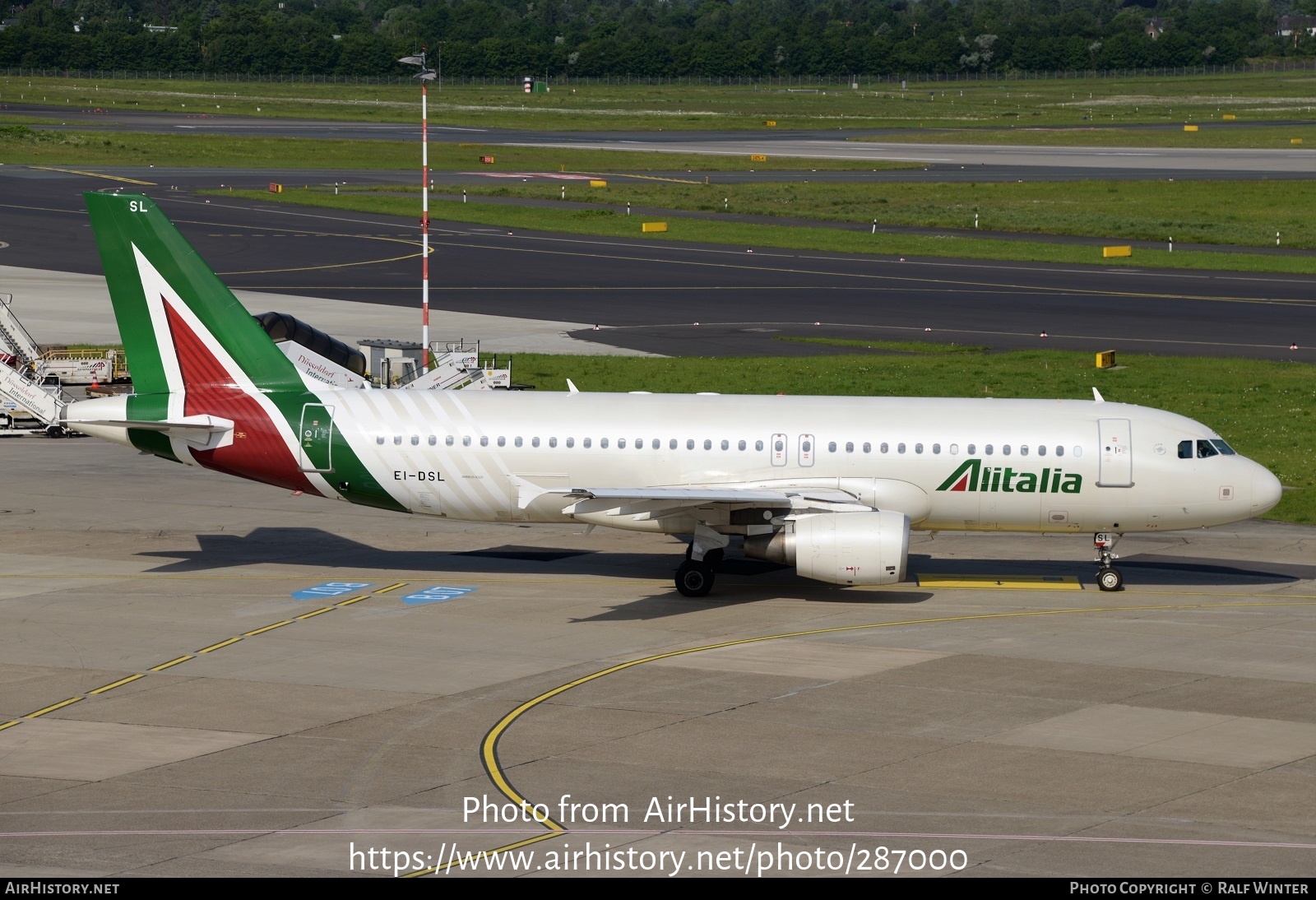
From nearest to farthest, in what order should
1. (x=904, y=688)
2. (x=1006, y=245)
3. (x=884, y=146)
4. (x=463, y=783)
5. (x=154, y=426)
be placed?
1. (x=463, y=783)
2. (x=904, y=688)
3. (x=154, y=426)
4. (x=1006, y=245)
5. (x=884, y=146)

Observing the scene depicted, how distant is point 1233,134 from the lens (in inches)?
6973

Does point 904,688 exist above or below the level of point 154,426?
below

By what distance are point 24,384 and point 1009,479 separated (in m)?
32.8

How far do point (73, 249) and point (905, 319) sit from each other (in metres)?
49.8

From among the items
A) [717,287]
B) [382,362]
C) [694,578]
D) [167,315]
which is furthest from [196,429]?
[717,287]

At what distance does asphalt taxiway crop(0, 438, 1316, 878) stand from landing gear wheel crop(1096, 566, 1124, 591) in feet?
0.76

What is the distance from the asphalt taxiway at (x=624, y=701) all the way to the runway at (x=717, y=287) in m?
28.5

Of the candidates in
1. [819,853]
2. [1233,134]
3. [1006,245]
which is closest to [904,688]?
[819,853]

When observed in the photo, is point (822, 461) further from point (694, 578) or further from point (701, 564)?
point (694, 578)

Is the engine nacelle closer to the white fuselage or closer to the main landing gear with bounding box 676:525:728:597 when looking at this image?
the white fuselage

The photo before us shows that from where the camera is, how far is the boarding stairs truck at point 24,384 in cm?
5206

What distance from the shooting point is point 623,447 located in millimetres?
36656

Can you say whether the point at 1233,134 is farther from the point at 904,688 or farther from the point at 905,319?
the point at 904,688

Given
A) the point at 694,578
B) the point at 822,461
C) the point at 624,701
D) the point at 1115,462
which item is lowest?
the point at 694,578
